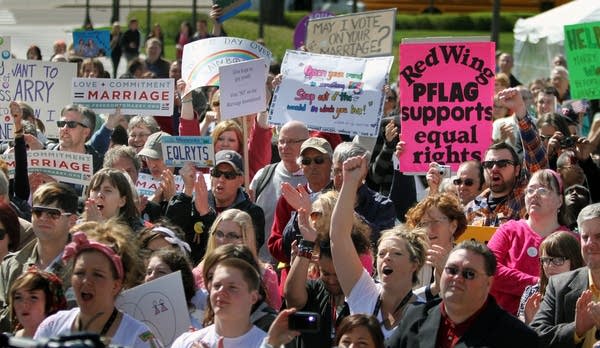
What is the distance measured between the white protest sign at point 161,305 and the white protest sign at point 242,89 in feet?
14.5

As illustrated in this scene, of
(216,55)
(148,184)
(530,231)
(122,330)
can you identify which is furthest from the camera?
(216,55)

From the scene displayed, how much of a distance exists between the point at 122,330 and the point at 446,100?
204 inches

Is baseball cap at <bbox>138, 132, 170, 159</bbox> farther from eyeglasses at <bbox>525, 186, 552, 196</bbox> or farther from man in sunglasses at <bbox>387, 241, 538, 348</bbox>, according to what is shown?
man in sunglasses at <bbox>387, 241, 538, 348</bbox>

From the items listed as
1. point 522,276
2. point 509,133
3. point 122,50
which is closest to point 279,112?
point 509,133

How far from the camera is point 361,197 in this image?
9383 millimetres

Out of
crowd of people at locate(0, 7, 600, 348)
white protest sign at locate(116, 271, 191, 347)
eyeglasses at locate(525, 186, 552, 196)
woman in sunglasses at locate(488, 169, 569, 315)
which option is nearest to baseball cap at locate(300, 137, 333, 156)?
crowd of people at locate(0, 7, 600, 348)

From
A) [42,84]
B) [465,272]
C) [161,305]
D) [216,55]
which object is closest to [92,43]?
[42,84]

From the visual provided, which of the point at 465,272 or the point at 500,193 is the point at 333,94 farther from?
the point at 465,272

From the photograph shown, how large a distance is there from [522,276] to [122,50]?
21.0 meters

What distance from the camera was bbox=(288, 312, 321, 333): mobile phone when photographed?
6031 millimetres

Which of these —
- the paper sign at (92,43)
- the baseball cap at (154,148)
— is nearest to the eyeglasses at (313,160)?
the baseball cap at (154,148)

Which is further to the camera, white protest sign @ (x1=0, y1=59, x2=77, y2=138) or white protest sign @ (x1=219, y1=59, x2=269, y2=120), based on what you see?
white protest sign @ (x1=0, y1=59, x2=77, y2=138)

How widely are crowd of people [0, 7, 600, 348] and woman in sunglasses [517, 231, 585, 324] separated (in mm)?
11

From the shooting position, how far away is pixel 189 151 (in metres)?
Result: 11.0
